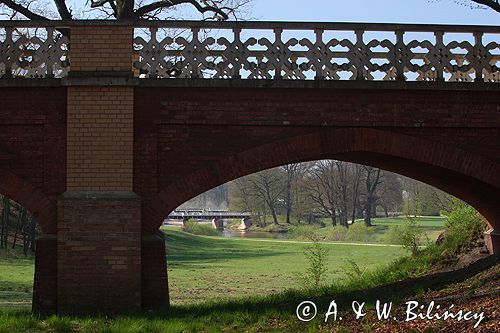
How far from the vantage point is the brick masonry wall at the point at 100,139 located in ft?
34.3

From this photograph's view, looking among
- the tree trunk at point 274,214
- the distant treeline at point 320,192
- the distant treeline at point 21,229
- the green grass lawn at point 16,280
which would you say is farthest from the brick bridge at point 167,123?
the tree trunk at point 274,214

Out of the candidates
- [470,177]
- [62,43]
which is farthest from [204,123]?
[470,177]

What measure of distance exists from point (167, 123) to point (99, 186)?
4.83 ft

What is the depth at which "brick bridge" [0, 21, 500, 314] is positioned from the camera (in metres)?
10.3

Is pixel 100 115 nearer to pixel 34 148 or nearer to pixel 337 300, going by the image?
pixel 34 148

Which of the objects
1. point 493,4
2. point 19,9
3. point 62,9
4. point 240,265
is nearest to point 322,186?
point 240,265

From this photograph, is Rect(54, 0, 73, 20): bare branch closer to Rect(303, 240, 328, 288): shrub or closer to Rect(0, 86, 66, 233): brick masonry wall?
Rect(0, 86, 66, 233): brick masonry wall

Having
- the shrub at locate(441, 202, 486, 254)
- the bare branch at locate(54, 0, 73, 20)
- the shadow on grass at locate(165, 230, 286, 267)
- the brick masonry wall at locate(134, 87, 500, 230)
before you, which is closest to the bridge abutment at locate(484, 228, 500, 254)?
the shrub at locate(441, 202, 486, 254)

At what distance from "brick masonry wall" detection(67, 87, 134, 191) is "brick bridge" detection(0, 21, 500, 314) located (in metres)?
0.02

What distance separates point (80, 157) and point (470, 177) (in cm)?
641

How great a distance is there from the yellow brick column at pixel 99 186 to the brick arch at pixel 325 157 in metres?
0.55

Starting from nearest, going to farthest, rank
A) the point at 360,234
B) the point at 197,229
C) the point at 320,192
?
the point at 360,234, the point at 197,229, the point at 320,192

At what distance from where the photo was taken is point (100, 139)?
34.5ft

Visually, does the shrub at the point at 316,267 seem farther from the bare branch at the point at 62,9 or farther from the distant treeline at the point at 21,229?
the distant treeline at the point at 21,229
